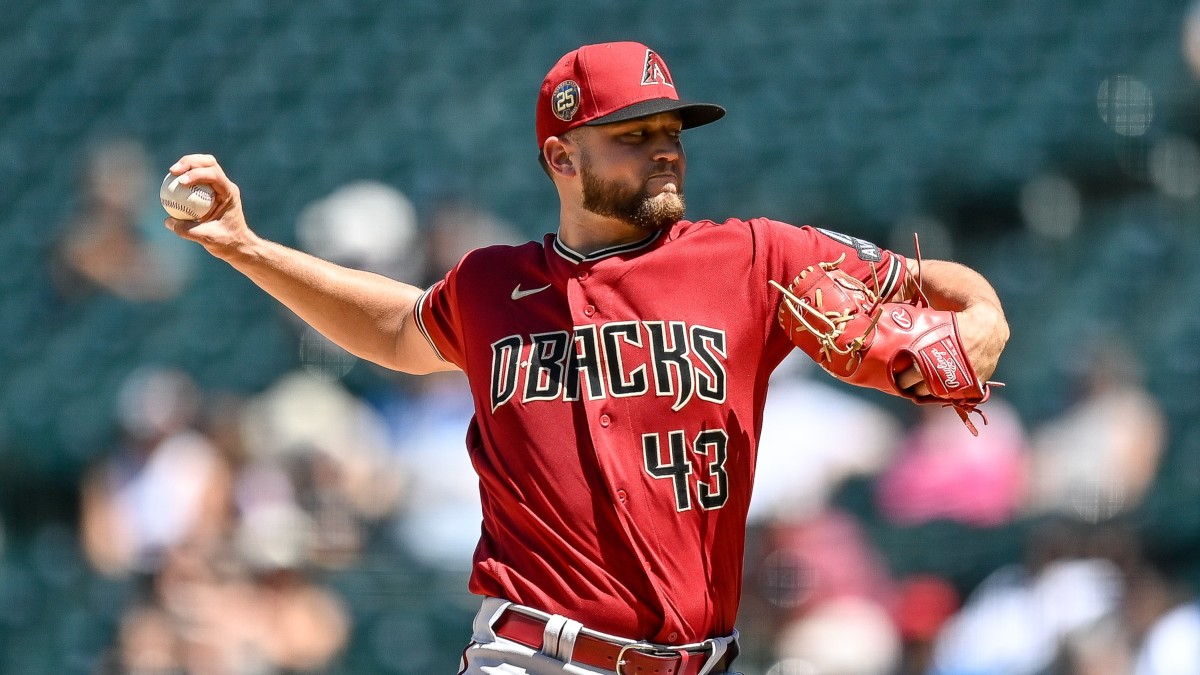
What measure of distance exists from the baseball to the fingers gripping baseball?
0.01 metres

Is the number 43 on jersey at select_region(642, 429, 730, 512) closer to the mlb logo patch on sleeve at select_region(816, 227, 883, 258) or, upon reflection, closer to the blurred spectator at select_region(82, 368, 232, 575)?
the mlb logo patch on sleeve at select_region(816, 227, 883, 258)

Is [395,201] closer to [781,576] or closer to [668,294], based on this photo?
[781,576]

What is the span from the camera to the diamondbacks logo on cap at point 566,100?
277cm

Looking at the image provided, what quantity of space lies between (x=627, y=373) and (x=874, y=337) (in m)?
0.41

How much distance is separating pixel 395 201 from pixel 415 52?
37.0 inches

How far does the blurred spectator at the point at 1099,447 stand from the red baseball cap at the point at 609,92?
264cm

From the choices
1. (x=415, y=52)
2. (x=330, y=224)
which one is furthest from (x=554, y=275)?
(x=415, y=52)

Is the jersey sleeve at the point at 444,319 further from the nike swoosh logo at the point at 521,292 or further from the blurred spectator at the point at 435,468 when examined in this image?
the blurred spectator at the point at 435,468

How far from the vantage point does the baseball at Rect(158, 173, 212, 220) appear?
2850mm

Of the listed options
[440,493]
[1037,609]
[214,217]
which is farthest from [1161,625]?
[214,217]

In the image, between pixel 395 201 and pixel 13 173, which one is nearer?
pixel 395 201

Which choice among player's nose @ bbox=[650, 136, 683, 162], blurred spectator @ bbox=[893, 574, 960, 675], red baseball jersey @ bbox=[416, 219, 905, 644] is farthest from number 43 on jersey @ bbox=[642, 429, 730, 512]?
blurred spectator @ bbox=[893, 574, 960, 675]

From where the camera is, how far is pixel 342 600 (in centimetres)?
511

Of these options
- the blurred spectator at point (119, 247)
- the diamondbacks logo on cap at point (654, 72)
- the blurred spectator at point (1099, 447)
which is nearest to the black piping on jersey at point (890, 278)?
the diamondbacks logo on cap at point (654, 72)
